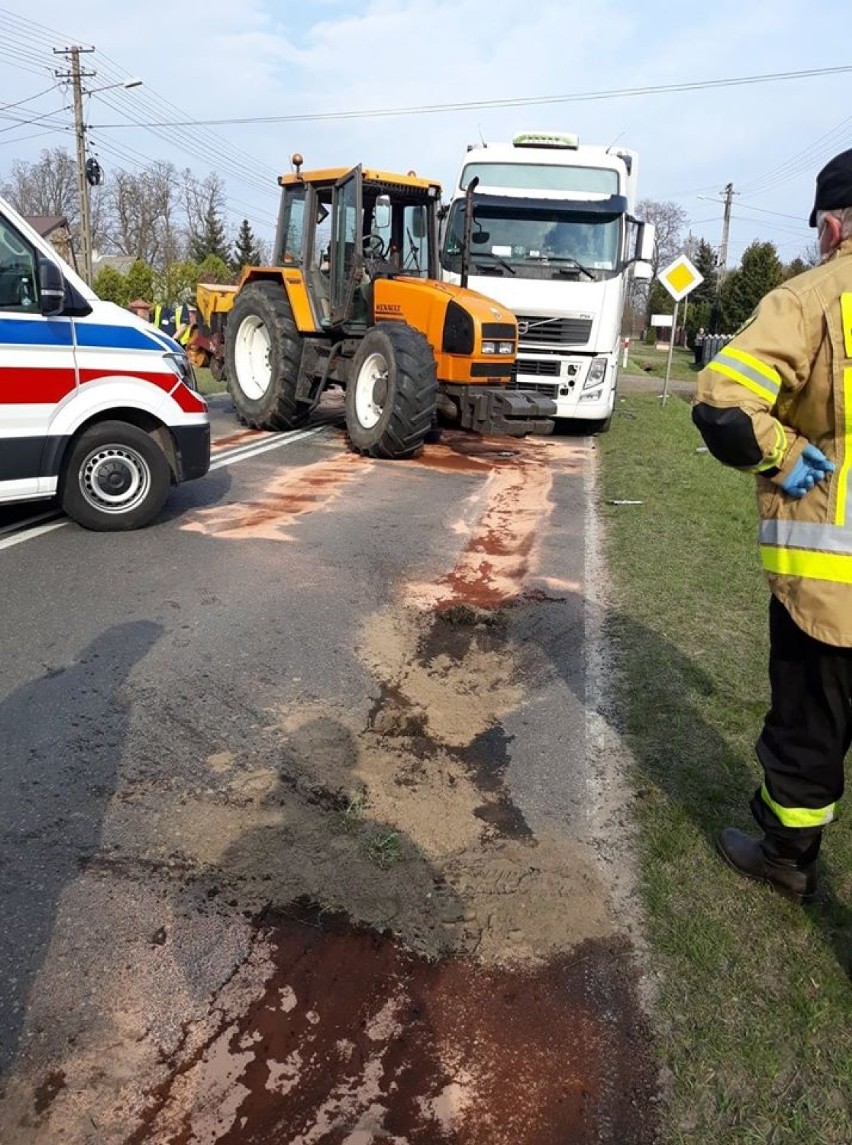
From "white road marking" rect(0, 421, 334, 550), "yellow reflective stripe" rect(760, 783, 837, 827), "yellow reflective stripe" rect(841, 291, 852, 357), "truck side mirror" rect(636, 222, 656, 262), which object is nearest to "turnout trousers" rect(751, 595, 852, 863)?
"yellow reflective stripe" rect(760, 783, 837, 827)

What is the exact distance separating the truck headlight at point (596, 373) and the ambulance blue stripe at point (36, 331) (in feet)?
25.7

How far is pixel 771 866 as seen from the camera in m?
Answer: 2.78

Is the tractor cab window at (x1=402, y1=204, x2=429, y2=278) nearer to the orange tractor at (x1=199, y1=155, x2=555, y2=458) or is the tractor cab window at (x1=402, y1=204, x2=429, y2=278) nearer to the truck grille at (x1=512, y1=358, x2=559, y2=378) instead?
the orange tractor at (x1=199, y1=155, x2=555, y2=458)

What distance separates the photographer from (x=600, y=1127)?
6.58 feet

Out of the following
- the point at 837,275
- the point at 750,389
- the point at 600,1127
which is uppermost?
the point at 837,275

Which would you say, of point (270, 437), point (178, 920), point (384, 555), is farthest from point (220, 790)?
point (270, 437)

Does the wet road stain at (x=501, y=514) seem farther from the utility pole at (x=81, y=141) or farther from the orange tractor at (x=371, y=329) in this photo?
the utility pole at (x=81, y=141)

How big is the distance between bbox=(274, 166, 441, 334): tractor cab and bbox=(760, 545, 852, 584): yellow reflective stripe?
8.74 m

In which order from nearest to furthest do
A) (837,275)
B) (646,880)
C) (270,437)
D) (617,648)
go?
1. (837,275)
2. (646,880)
3. (617,648)
4. (270,437)

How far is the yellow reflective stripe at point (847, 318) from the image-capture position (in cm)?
225

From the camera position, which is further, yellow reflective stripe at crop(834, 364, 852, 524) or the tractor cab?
the tractor cab

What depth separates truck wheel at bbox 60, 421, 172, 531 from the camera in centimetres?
636

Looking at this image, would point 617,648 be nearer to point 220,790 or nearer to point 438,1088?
point 220,790

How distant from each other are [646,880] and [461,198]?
1089 centimetres
